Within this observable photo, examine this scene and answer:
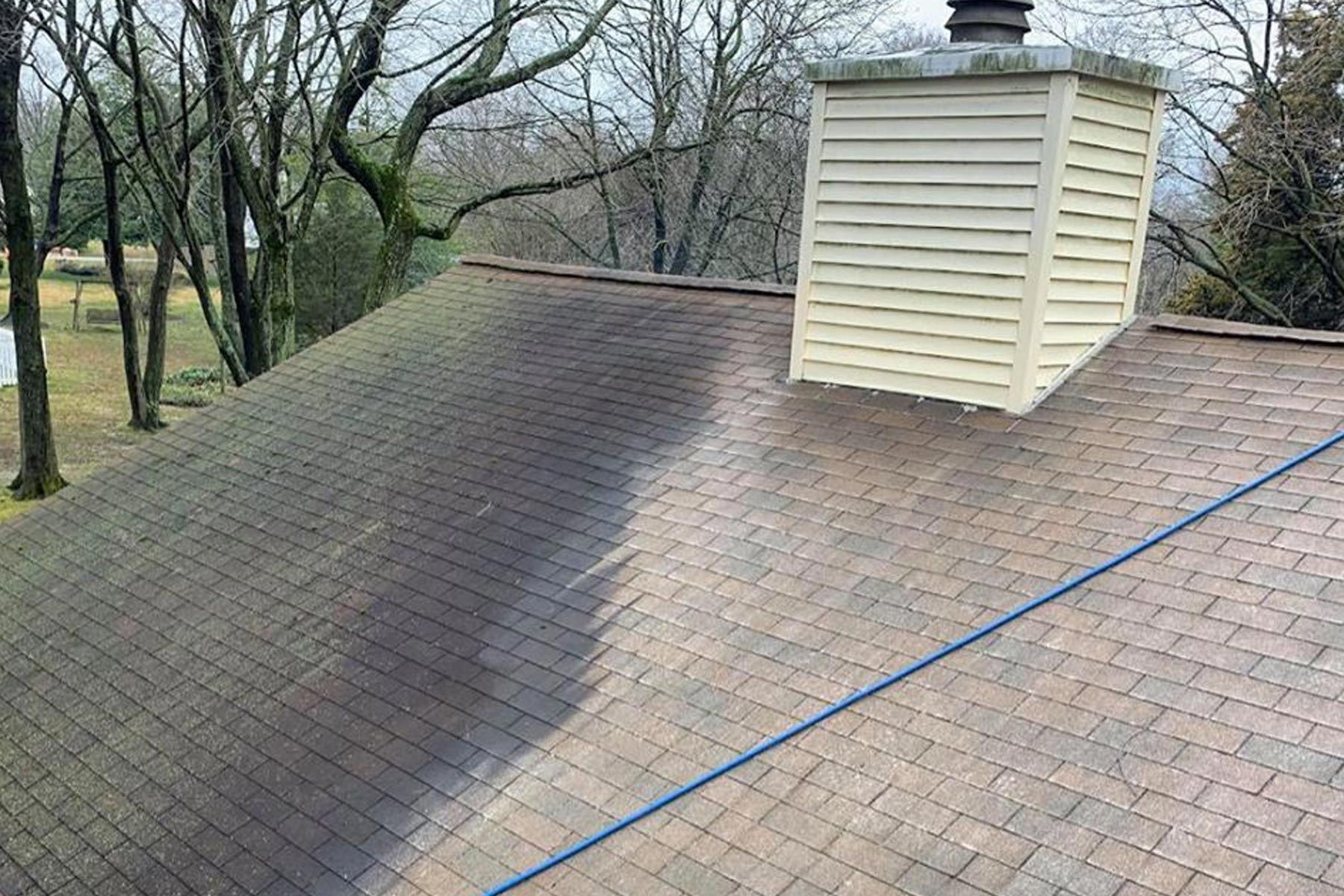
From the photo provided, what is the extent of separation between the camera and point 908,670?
12.7ft

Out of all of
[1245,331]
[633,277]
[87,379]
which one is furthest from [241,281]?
[1245,331]

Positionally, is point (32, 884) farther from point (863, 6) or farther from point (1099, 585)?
point (863, 6)

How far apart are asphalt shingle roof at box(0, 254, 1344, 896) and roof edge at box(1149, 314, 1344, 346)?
51 mm

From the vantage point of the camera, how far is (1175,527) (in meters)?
4.20

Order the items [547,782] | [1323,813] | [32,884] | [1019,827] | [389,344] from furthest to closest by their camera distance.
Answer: [389,344] → [32,884] → [547,782] → [1019,827] → [1323,813]

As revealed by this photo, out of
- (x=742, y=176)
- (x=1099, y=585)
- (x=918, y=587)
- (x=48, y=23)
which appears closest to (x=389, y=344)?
(x=918, y=587)

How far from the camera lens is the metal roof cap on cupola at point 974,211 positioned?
17.0 ft

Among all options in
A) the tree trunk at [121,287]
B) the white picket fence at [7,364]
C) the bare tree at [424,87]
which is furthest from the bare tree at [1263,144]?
the white picket fence at [7,364]

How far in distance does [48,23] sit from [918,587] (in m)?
13.8

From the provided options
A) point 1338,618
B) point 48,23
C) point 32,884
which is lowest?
point 32,884

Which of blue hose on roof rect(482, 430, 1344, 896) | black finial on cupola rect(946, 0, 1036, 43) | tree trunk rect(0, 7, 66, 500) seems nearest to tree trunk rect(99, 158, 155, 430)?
tree trunk rect(0, 7, 66, 500)

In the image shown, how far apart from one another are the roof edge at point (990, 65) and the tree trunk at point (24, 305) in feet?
42.0

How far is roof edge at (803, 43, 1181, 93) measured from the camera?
16.5 ft

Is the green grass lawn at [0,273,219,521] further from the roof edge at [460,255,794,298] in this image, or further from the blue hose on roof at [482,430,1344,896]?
the blue hose on roof at [482,430,1344,896]
